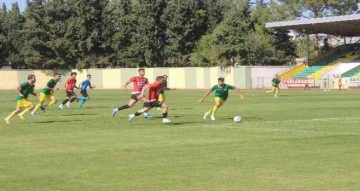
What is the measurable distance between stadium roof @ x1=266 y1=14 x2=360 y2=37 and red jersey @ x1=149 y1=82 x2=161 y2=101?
159 ft

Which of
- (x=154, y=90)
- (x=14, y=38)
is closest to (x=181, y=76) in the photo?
(x=14, y=38)

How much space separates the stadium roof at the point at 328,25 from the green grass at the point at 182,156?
161 feet

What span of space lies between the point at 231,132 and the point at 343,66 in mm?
58899

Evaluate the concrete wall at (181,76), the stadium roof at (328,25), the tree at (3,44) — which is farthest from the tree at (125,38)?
the stadium roof at (328,25)

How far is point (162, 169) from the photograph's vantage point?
13.4m

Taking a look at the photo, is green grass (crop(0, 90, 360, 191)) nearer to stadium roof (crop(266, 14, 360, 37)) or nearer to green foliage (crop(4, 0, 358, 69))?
stadium roof (crop(266, 14, 360, 37))

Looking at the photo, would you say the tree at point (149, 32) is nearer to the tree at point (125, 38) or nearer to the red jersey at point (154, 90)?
the tree at point (125, 38)

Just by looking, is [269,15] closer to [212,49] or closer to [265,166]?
[212,49]

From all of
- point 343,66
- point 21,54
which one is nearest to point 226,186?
point 343,66

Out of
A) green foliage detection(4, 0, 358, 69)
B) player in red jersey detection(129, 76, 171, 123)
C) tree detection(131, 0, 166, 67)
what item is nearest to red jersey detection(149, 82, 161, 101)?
player in red jersey detection(129, 76, 171, 123)

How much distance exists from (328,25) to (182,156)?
6415 cm

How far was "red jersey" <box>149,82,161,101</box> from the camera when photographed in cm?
2559

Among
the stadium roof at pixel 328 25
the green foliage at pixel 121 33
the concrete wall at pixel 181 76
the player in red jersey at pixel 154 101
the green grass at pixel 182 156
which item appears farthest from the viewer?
the green foliage at pixel 121 33

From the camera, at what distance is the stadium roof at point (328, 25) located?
7244 centimetres
